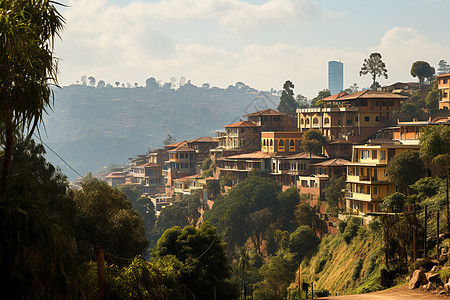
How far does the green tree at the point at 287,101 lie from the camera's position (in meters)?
146

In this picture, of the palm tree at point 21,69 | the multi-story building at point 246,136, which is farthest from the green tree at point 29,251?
the multi-story building at point 246,136

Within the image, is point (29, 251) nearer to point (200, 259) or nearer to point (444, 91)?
point (200, 259)

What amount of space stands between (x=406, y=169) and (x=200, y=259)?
28.8 meters

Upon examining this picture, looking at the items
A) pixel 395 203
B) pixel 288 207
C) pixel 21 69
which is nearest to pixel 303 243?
pixel 288 207

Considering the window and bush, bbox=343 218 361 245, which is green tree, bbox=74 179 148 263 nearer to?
bush, bbox=343 218 361 245

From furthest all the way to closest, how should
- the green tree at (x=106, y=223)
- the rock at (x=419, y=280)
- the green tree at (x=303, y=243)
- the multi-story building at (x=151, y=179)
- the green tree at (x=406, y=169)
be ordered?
1. the multi-story building at (x=151, y=179)
2. the green tree at (x=303, y=243)
3. the green tree at (x=406, y=169)
4. the green tree at (x=106, y=223)
5. the rock at (x=419, y=280)

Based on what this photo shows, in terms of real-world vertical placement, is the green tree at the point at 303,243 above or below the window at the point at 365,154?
below

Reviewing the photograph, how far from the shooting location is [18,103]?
13602 millimetres

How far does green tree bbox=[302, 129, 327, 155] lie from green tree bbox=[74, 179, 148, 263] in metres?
58.6

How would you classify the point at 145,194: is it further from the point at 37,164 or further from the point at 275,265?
the point at 37,164

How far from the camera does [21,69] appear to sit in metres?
13.8

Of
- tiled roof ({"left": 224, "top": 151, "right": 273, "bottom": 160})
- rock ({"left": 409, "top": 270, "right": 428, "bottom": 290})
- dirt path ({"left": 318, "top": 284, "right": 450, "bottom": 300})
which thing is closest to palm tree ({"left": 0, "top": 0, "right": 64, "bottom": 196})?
dirt path ({"left": 318, "top": 284, "right": 450, "bottom": 300})

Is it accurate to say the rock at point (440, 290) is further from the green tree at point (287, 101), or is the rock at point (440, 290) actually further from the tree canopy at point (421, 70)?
the green tree at point (287, 101)

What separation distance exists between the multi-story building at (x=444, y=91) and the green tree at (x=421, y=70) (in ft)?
70.5
